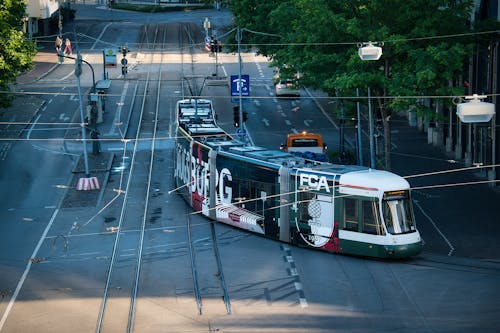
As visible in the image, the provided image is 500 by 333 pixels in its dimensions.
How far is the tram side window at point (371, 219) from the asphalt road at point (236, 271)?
1.34 metres

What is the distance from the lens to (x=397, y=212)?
38219mm

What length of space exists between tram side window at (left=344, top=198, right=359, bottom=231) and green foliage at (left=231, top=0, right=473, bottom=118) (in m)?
11.1

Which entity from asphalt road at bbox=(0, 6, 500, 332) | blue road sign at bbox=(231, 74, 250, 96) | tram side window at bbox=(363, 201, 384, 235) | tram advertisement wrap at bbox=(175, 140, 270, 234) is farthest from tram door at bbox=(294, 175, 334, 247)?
blue road sign at bbox=(231, 74, 250, 96)

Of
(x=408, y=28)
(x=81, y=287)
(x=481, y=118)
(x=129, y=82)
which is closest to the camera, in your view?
(x=481, y=118)

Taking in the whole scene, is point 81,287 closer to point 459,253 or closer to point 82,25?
point 459,253

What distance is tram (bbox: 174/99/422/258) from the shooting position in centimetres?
3816

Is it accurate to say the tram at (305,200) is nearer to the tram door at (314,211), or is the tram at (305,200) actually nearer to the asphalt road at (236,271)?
the tram door at (314,211)

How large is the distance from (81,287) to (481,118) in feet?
54.8

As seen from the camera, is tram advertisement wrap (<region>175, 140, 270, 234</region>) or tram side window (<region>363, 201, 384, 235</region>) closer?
tram side window (<region>363, 201, 384, 235</region>)

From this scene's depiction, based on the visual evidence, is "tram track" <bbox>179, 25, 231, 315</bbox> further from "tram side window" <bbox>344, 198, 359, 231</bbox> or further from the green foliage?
the green foliage

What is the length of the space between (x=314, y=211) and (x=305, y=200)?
659 millimetres

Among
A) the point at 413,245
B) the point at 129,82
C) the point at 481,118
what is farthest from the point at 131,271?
the point at 129,82

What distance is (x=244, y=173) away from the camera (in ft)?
144

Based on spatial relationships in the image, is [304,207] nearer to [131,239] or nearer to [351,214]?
[351,214]
